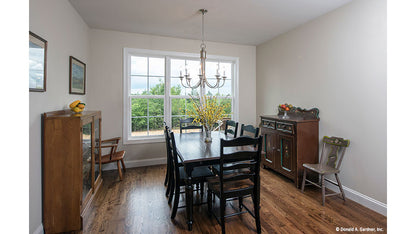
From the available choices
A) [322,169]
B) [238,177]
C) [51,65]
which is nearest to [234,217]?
[238,177]

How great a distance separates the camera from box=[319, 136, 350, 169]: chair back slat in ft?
8.66

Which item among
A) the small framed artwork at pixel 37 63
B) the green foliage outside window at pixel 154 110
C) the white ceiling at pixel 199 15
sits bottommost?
the green foliage outside window at pixel 154 110

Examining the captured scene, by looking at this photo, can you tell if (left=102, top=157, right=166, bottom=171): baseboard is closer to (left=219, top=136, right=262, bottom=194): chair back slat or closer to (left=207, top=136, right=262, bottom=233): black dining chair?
(left=207, top=136, right=262, bottom=233): black dining chair

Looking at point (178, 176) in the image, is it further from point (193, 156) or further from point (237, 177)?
point (237, 177)

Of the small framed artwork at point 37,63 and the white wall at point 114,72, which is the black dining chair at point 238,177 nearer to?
the small framed artwork at point 37,63

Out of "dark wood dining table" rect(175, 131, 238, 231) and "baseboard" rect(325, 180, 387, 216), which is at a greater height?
"dark wood dining table" rect(175, 131, 238, 231)

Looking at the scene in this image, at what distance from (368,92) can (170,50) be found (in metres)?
3.46

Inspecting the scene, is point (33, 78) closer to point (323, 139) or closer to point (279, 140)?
point (279, 140)

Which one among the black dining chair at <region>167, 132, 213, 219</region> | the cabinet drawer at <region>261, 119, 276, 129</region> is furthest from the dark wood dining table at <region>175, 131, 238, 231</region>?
the cabinet drawer at <region>261, 119, 276, 129</region>

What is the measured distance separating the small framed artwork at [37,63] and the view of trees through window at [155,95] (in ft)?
6.58

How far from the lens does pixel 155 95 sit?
407 centimetres

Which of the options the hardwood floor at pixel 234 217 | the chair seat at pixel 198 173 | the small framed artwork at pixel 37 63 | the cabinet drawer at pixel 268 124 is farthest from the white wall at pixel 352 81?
the small framed artwork at pixel 37 63

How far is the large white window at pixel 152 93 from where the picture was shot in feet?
12.8
